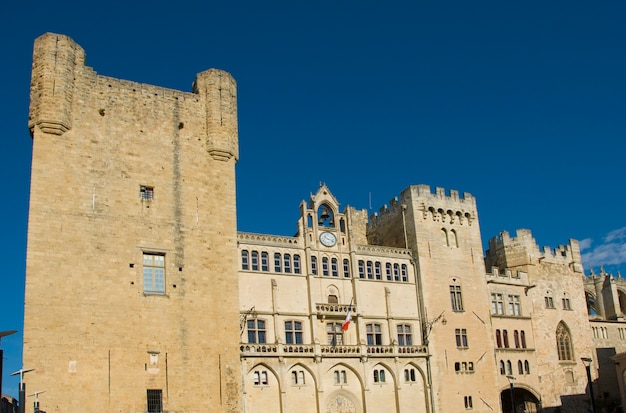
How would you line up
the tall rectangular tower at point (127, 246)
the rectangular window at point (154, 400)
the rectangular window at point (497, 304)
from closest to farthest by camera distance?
the tall rectangular tower at point (127, 246) < the rectangular window at point (154, 400) < the rectangular window at point (497, 304)

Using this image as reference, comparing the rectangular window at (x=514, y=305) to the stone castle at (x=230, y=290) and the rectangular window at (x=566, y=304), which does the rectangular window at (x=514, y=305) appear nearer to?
the stone castle at (x=230, y=290)

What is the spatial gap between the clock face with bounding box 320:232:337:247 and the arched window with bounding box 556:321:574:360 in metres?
21.3

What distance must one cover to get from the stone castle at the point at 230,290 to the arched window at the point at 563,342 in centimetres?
13

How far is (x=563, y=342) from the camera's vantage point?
58688 mm

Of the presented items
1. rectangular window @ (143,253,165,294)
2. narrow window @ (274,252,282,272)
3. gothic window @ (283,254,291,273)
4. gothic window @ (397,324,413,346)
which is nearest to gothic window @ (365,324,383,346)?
gothic window @ (397,324,413,346)

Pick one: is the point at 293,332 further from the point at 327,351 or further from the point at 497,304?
the point at 497,304

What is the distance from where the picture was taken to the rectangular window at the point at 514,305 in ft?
185

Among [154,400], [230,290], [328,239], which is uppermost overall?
[328,239]

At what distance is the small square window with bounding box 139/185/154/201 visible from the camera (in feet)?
127

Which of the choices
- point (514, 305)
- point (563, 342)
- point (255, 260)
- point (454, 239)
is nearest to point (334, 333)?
point (255, 260)

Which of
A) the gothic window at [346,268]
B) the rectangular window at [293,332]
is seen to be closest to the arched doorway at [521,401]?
the gothic window at [346,268]

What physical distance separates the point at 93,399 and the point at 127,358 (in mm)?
2468

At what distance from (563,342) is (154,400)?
1417 inches

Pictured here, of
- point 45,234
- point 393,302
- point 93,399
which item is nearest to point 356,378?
point 393,302
